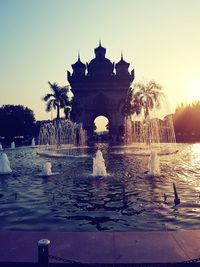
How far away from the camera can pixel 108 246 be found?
206 inches

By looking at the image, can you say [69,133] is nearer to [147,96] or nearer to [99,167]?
[147,96]

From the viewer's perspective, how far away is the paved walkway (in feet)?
15.7

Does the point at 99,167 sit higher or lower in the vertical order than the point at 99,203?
higher

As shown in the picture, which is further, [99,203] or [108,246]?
[99,203]

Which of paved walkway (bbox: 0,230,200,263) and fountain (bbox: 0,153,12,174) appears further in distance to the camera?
fountain (bbox: 0,153,12,174)

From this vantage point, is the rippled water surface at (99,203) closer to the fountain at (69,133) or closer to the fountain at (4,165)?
the fountain at (4,165)

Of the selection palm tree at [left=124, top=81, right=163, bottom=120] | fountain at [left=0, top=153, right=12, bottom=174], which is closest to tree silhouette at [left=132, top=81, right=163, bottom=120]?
palm tree at [left=124, top=81, right=163, bottom=120]

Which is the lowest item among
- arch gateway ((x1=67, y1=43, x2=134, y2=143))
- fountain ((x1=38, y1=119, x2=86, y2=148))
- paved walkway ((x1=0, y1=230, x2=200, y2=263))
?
paved walkway ((x1=0, y1=230, x2=200, y2=263))

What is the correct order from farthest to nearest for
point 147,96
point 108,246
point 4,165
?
1. point 147,96
2. point 4,165
3. point 108,246

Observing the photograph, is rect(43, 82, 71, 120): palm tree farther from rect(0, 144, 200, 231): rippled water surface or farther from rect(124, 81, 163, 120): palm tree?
rect(0, 144, 200, 231): rippled water surface

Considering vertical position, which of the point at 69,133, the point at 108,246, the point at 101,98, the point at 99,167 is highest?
the point at 101,98

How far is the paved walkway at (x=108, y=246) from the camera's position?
15.7 feet

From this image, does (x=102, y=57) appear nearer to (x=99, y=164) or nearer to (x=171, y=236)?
(x=99, y=164)

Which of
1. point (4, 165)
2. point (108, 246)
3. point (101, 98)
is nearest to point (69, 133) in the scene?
point (101, 98)
